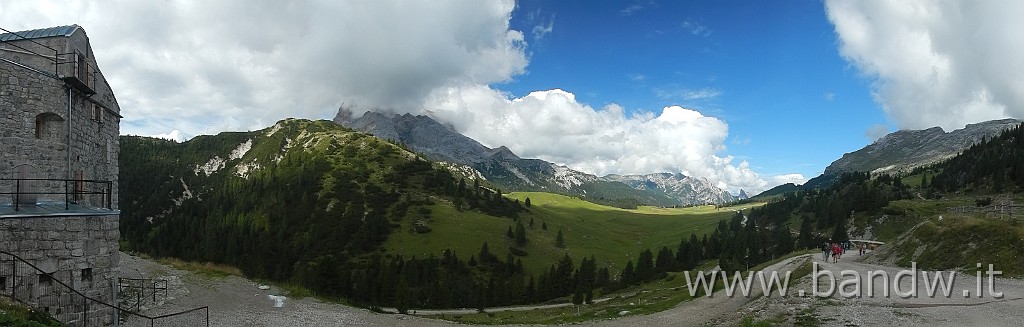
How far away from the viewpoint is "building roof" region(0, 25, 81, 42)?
21.5 meters

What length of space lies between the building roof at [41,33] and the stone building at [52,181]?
1.6 inches

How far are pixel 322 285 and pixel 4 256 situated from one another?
8721 centimetres

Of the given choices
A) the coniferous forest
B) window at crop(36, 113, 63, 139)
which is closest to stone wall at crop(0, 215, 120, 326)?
window at crop(36, 113, 63, 139)

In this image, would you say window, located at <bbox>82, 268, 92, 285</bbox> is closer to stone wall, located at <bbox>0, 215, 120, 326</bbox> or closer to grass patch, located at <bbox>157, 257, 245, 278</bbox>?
stone wall, located at <bbox>0, 215, 120, 326</bbox>

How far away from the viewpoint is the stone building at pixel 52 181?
18875 millimetres

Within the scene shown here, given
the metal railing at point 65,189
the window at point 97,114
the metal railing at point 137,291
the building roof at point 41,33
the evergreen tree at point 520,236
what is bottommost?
the evergreen tree at point 520,236

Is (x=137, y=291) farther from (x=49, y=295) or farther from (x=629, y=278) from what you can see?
(x=629, y=278)

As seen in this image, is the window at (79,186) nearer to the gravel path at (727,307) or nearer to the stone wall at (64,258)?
the stone wall at (64,258)

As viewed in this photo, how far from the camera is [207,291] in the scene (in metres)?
38.8

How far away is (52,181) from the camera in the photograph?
21328 mm

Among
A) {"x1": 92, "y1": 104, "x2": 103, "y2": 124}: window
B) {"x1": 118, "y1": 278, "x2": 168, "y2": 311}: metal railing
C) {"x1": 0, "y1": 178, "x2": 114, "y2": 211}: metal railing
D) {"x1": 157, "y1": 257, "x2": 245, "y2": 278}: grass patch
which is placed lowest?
{"x1": 157, "y1": 257, "x2": 245, "y2": 278}: grass patch

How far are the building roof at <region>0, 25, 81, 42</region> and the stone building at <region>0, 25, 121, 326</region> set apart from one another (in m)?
0.04

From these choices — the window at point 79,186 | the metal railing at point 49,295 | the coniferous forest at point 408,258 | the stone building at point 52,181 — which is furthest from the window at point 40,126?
the coniferous forest at point 408,258

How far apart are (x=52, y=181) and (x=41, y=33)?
688 centimetres
